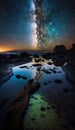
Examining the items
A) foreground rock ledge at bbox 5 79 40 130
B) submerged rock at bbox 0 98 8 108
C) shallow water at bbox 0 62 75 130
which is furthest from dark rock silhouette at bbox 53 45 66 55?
submerged rock at bbox 0 98 8 108

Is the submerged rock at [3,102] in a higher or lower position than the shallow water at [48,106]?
higher

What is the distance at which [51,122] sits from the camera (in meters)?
9.67

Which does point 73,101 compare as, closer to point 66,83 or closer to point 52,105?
point 52,105

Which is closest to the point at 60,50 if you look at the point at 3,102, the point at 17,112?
the point at 3,102

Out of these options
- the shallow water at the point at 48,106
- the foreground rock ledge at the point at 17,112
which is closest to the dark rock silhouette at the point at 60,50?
the shallow water at the point at 48,106

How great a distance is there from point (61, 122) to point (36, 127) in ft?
4.96

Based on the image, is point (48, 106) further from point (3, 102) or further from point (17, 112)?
point (3, 102)

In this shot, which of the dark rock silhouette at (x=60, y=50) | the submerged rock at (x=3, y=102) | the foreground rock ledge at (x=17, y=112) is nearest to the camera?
the foreground rock ledge at (x=17, y=112)

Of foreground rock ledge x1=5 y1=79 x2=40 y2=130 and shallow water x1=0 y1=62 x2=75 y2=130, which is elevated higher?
foreground rock ledge x1=5 y1=79 x2=40 y2=130

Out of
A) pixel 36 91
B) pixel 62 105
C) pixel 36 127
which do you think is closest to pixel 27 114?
pixel 36 127

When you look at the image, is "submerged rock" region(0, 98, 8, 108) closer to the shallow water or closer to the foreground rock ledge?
the shallow water

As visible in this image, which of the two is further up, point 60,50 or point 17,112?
point 17,112

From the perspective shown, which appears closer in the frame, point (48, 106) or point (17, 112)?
point (17, 112)

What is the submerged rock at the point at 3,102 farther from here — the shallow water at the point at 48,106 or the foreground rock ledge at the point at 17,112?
the foreground rock ledge at the point at 17,112
